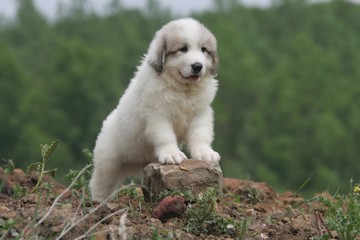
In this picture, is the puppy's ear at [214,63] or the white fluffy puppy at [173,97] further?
the puppy's ear at [214,63]

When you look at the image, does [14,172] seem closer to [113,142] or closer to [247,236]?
[113,142]

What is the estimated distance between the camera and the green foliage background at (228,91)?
64.6 meters

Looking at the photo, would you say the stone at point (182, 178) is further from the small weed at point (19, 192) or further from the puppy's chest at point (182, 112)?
the small weed at point (19, 192)

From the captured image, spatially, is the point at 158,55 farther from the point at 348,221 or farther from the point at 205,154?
the point at 348,221

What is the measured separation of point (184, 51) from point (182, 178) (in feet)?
4.71

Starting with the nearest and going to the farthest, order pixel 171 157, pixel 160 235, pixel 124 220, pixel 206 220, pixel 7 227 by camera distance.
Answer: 1. pixel 124 220
2. pixel 7 227
3. pixel 160 235
4. pixel 206 220
5. pixel 171 157

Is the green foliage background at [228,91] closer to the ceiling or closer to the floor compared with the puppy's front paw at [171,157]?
closer to the floor

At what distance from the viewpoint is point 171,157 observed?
25.5 ft

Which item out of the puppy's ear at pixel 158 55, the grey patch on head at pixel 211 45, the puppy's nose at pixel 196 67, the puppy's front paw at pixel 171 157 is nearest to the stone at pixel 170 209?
the puppy's front paw at pixel 171 157

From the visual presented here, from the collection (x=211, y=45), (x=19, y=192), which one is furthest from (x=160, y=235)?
(x=211, y=45)

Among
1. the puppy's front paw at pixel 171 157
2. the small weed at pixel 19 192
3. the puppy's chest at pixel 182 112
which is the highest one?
the puppy's chest at pixel 182 112

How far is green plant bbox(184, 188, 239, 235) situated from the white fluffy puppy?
1201 mm

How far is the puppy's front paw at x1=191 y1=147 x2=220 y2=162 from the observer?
7914 millimetres

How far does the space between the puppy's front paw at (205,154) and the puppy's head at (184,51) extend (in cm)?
65
